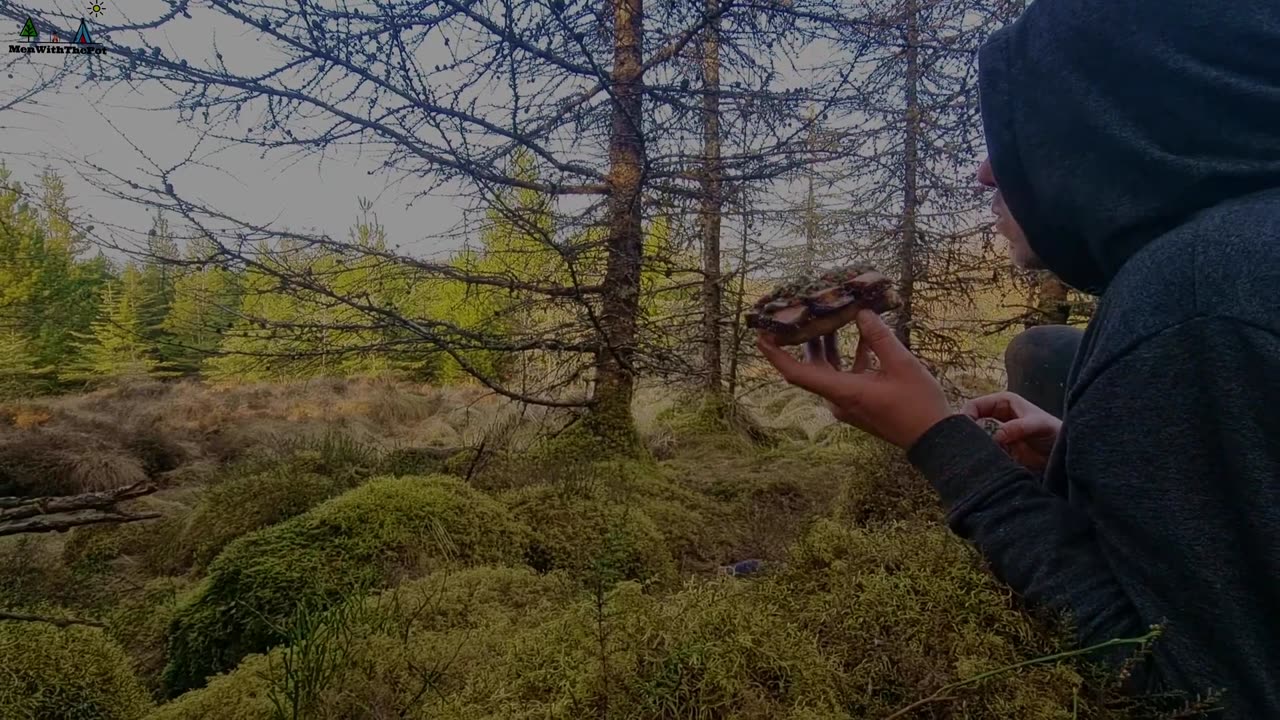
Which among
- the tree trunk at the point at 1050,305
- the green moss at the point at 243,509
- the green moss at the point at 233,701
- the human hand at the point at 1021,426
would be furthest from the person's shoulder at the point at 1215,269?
the tree trunk at the point at 1050,305

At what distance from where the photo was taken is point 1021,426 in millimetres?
1289

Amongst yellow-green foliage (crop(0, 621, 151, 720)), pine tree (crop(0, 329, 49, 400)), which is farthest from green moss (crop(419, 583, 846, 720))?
pine tree (crop(0, 329, 49, 400))

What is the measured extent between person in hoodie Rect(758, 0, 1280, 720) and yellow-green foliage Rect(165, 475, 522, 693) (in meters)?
2.05

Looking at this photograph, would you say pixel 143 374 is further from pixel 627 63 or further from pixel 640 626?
pixel 640 626

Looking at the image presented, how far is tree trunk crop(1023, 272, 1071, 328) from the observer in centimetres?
677

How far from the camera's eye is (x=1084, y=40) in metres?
0.81

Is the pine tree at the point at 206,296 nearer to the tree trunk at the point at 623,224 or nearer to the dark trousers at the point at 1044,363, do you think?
the tree trunk at the point at 623,224

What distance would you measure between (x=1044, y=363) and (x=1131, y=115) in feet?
5.74

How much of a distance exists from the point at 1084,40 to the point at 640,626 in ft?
3.77

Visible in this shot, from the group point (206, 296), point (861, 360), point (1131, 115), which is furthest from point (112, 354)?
point (1131, 115)

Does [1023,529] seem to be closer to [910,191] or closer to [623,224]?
[623,224]

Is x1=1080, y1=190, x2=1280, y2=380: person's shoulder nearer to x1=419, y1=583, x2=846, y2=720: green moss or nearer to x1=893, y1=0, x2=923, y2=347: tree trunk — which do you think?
x1=419, y1=583, x2=846, y2=720: green moss

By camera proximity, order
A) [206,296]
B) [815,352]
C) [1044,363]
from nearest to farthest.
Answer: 1. [815,352]
2. [1044,363]
3. [206,296]

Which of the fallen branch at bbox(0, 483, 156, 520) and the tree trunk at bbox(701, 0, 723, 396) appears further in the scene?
the tree trunk at bbox(701, 0, 723, 396)
